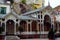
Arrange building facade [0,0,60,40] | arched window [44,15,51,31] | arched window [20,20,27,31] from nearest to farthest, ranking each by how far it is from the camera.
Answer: building facade [0,0,60,40] → arched window [20,20,27,31] → arched window [44,15,51,31]

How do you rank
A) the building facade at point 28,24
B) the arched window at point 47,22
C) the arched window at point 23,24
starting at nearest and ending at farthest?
1. the building facade at point 28,24
2. the arched window at point 23,24
3. the arched window at point 47,22

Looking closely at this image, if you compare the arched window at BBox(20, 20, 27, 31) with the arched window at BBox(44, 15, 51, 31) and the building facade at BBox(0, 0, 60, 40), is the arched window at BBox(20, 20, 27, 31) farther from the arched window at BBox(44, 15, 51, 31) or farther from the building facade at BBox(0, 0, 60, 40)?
the arched window at BBox(44, 15, 51, 31)

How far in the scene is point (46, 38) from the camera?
4134 centimetres

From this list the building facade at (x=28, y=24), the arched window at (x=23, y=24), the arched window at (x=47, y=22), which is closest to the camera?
the building facade at (x=28, y=24)

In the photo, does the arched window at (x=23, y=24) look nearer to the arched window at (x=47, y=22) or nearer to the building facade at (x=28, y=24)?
the building facade at (x=28, y=24)

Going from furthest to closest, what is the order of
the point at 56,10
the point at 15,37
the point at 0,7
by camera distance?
the point at 56,10 → the point at 0,7 → the point at 15,37

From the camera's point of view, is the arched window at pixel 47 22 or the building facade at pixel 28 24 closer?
the building facade at pixel 28 24

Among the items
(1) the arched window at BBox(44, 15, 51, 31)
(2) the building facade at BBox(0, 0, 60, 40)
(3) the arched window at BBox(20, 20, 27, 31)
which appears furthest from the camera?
(1) the arched window at BBox(44, 15, 51, 31)

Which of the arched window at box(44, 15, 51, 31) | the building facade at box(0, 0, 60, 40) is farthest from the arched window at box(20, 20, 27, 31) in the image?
the arched window at box(44, 15, 51, 31)

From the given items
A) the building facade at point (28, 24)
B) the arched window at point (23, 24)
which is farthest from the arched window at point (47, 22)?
the arched window at point (23, 24)

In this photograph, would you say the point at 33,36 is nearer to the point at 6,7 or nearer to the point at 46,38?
the point at 46,38

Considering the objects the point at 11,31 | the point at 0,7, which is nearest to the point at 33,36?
the point at 11,31

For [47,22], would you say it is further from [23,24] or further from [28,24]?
[23,24]

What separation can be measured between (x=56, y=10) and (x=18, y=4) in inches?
581
